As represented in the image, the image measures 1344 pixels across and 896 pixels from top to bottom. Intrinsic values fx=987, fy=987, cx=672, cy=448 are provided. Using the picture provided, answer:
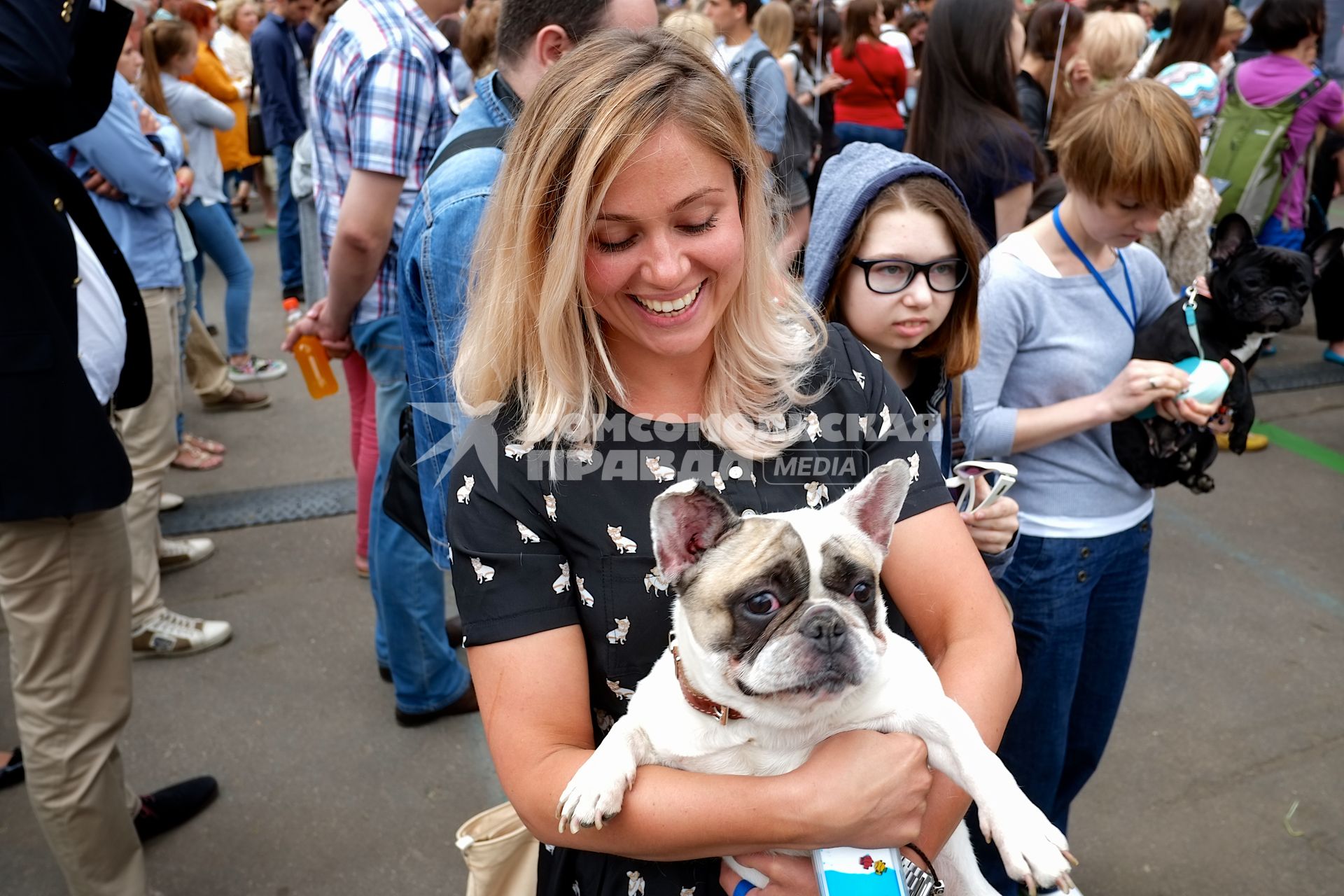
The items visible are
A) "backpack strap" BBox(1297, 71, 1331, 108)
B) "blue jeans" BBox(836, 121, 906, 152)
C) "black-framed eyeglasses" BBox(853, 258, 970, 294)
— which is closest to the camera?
"black-framed eyeglasses" BBox(853, 258, 970, 294)

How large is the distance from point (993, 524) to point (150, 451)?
3860 mm

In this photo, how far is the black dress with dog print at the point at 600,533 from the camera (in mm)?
1534

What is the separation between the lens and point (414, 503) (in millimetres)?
2855

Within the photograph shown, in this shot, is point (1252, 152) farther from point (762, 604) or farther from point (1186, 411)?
point (762, 604)

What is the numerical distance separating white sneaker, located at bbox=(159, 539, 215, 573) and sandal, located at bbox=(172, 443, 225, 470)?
3.67 ft

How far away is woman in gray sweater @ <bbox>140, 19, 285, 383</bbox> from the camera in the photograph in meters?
6.80

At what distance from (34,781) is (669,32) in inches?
101

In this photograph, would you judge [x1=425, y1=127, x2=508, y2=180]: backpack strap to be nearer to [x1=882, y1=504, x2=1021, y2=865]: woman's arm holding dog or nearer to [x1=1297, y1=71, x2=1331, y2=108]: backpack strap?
[x1=882, y1=504, x2=1021, y2=865]: woman's arm holding dog

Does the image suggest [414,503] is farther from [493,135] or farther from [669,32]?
[669,32]

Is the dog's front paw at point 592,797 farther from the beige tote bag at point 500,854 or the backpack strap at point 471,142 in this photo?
the backpack strap at point 471,142

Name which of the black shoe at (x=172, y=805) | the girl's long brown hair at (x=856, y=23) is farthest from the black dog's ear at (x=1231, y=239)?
the girl's long brown hair at (x=856, y=23)

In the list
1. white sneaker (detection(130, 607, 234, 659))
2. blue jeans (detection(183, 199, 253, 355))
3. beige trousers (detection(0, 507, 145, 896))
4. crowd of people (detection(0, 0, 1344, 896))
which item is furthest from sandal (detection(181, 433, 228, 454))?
beige trousers (detection(0, 507, 145, 896))

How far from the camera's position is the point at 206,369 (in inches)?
277

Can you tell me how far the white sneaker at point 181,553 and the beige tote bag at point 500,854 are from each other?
12.6ft
